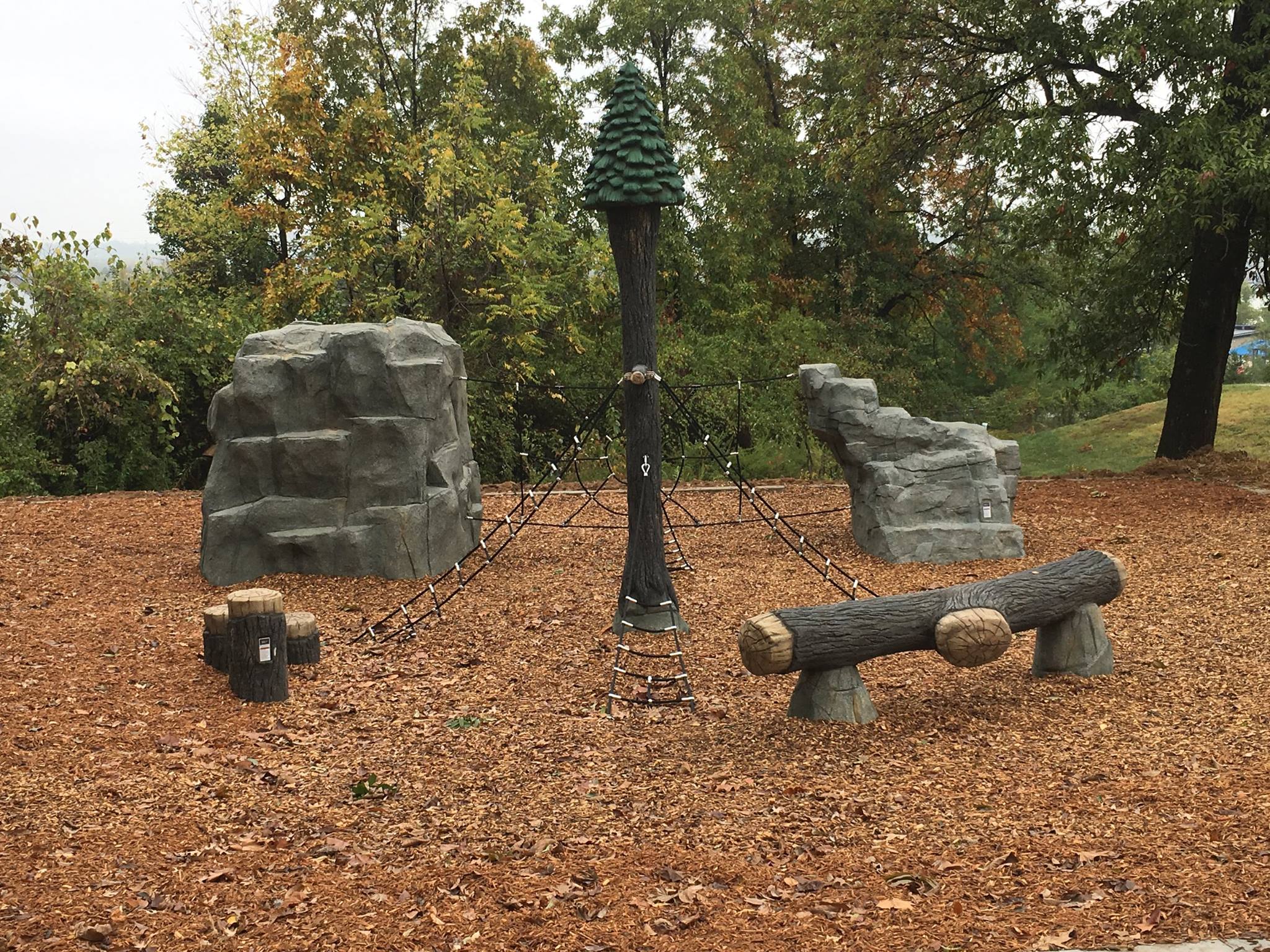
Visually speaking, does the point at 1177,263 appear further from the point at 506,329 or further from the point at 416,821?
the point at 416,821

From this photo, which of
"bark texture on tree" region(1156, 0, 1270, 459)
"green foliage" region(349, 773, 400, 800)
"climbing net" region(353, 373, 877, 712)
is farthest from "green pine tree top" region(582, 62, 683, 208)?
"bark texture on tree" region(1156, 0, 1270, 459)

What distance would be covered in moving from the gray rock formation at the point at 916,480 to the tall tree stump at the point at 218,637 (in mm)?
5712

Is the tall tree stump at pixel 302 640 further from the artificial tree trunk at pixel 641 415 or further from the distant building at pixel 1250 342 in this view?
the distant building at pixel 1250 342

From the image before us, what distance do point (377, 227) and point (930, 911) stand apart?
1395 cm

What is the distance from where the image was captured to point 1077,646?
6.79 metres

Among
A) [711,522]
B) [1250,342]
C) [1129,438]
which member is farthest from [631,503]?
[1250,342]

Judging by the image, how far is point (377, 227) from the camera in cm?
1627

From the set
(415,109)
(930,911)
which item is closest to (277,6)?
(415,109)

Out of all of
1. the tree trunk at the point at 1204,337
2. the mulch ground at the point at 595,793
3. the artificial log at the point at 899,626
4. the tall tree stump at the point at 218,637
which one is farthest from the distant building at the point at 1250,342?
the tall tree stump at the point at 218,637

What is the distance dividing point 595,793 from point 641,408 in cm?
311

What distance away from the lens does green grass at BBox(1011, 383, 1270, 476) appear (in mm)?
17469

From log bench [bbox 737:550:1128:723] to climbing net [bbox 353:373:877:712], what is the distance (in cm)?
85

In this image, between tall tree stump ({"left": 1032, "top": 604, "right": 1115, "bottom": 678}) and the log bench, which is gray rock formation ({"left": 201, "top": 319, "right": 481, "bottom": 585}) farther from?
tall tree stump ({"left": 1032, "top": 604, "right": 1115, "bottom": 678})

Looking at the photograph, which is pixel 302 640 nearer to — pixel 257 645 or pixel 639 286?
pixel 257 645
